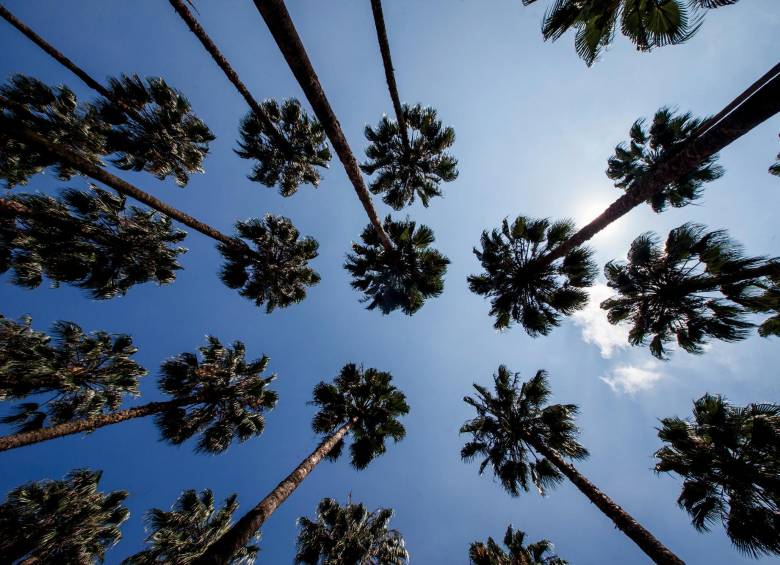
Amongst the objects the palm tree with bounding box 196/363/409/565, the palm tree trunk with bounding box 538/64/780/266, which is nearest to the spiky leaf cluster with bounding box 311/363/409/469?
the palm tree with bounding box 196/363/409/565

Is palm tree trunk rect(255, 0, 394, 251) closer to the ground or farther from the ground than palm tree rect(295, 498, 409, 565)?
farther from the ground

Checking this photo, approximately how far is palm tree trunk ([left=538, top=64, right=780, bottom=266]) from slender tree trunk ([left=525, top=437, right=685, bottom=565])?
19.7 ft

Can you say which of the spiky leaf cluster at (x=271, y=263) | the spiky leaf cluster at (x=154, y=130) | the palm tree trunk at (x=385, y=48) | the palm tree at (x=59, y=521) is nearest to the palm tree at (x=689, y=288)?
the palm tree trunk at (x=385, y=48)

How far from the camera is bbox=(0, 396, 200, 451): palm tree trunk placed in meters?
5.93

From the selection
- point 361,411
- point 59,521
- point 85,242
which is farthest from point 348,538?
point 85,242

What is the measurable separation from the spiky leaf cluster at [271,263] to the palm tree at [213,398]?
Result: 242cm

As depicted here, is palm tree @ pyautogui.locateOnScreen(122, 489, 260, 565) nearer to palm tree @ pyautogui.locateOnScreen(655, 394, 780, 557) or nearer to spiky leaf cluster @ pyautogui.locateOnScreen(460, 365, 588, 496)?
spiky leaf cluster @ pyautogui.locateOnScreen(460, 365, 588, 496)

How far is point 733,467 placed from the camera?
599 cm

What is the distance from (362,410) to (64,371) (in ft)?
33.4

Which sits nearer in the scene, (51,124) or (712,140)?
(712,140)

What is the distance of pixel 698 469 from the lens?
641cm

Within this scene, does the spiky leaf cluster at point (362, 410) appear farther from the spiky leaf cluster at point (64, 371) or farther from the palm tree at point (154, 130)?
the palm tree at point (154, 130)

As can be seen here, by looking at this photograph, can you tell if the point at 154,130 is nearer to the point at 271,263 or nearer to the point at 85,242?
the point at 85,242

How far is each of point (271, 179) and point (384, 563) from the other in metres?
17.1
